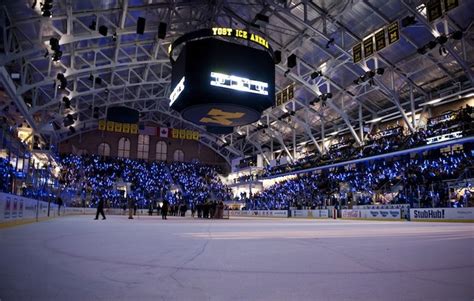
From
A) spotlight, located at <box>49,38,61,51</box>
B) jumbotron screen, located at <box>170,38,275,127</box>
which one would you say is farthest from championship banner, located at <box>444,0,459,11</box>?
spotlight, located at <box>49,38,61,51</box>

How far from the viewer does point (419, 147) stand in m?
27.7

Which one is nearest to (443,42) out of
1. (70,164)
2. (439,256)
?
(439,256)

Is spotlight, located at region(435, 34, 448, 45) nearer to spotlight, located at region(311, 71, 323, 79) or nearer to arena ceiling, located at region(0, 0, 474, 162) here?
arena ceiling, located at region(0, 0, 474, 162)

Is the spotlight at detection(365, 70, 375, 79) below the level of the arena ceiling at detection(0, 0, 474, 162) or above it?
below

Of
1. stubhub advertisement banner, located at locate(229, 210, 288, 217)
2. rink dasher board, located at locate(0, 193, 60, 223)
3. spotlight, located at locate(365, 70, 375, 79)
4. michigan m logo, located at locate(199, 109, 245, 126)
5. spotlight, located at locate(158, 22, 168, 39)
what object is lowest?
stubhub advertisement banner, located at locate(229, 210, 288, 217)

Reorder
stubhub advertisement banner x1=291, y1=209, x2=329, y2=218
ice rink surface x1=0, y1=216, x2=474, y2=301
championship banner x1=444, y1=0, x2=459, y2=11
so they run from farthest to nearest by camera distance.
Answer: stubhub advertisement banner x1=291, y1=209, x2=329, y2=218 → championship banner x1=444, y1=0, x2=459, y2=11 → ice rink surface x1=0, y1=216, x2=474, y2=301

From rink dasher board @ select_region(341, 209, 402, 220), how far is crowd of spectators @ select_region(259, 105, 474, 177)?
745cm

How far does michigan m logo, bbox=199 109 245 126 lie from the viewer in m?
19.6

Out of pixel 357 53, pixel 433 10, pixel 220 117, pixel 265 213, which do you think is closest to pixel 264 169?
pixel 265 213

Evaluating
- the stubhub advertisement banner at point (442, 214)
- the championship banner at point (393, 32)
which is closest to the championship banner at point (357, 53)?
the championship banner at point (393, 32)

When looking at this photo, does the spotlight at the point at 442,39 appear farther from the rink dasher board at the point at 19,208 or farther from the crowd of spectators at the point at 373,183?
the rink dasher board at the point at 19,208

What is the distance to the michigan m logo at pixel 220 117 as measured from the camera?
19561 millimetres

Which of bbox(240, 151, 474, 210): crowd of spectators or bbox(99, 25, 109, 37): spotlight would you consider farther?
bbox(99, 25, 109, 37): spotlight

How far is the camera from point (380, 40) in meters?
24.0
